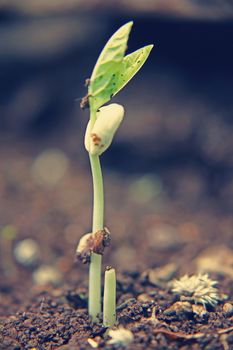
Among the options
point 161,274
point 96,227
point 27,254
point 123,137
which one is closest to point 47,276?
point 27,254

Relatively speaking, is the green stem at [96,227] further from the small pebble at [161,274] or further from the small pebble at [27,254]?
the small pebble at [27,254]

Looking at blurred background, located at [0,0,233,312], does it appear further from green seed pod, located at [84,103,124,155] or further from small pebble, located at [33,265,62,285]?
green seed pod, located at [84,103,124,155]

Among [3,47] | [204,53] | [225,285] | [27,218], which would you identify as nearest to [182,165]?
[204,53]

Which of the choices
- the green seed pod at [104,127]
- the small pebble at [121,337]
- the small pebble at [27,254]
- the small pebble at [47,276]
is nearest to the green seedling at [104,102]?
the green seed pod at [104,127]

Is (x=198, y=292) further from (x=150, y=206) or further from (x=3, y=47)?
(x=3, y=47)

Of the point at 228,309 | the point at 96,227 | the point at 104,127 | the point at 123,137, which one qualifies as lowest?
the point at 228,309

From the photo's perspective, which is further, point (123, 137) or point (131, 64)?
point (123, 137)

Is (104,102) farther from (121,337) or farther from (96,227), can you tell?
(121,337)
